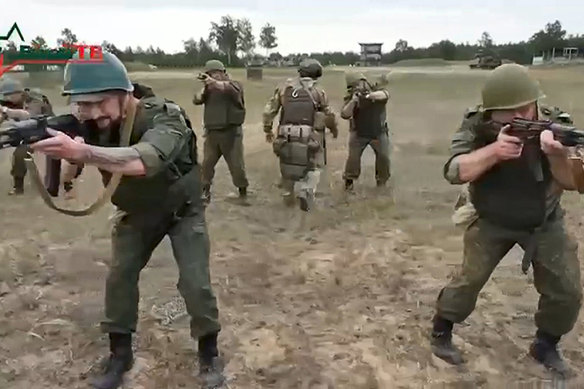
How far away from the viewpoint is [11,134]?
331 centimetres

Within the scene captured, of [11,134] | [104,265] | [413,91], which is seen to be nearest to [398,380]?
[11,134]

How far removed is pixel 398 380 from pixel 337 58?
2151 inches

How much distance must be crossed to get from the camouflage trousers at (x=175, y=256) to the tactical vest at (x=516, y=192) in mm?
1564

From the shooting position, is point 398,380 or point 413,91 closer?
point 398,380

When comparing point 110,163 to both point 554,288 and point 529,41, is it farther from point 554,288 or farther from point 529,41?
point 529,41

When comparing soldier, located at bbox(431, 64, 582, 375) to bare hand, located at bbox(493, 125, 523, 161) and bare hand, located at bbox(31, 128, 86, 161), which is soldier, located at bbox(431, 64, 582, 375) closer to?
bare hand, located at bbox(493, 125, 523, 161)

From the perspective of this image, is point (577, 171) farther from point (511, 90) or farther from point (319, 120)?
point (319, 120)

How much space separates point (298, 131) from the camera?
8.43 metres

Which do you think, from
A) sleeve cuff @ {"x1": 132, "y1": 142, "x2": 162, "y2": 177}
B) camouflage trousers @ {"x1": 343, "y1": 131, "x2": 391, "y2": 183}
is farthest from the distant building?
sleeve cuff @ {"x1": 132, "y1": 142, "x2": 162, "y2": 177}

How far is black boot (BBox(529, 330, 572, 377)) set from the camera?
452 cm

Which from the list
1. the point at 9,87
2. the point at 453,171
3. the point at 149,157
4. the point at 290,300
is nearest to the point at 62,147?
the point at 149,157

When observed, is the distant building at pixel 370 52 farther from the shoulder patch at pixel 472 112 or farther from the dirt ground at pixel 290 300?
the shoulder patch at pixel 472 112

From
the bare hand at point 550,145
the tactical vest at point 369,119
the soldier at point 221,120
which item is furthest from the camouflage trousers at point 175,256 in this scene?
the tactical vest at point 369,119

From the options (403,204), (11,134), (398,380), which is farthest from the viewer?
(403,204)
